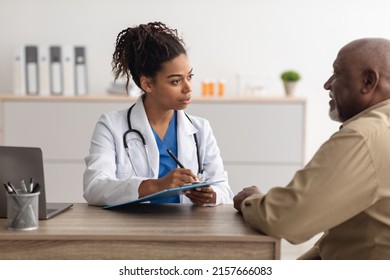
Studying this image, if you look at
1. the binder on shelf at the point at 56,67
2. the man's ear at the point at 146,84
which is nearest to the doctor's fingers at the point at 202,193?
the man's ear at the point at 146,84

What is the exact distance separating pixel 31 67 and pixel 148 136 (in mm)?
2921

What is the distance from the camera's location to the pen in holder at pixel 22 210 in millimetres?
1916

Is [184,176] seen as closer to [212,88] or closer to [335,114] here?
[335,114]

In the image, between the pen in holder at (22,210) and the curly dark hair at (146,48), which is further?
the curly dark hair at (146,48)

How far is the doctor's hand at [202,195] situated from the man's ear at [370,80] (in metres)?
0.64

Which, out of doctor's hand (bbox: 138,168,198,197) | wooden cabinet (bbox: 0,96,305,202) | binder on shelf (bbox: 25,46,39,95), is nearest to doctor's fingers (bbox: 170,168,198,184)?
doctor's hand (bbox: 138,168,198,197)

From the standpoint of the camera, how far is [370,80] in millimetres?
1938

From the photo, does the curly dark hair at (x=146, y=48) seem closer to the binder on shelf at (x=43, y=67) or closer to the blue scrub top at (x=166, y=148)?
the blue scrub top at (x=166, y=148)

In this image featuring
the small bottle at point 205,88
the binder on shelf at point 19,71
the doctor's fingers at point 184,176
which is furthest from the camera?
the small bottle at point 205,88

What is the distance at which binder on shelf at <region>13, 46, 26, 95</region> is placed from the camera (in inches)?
209

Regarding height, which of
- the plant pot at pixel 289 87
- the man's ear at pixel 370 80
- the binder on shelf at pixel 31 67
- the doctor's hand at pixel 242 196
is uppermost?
the man's ear at pixel 370 80

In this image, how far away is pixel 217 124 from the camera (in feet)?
17.6

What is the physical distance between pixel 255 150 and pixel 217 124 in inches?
14.4

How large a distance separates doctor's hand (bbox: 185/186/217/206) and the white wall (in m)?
3.36
